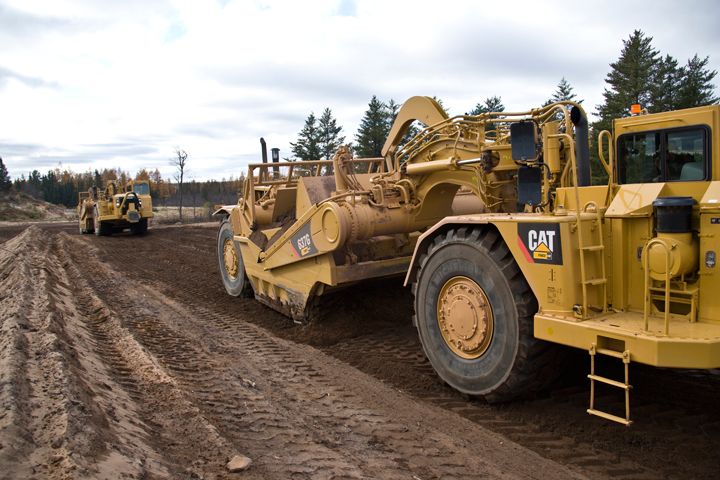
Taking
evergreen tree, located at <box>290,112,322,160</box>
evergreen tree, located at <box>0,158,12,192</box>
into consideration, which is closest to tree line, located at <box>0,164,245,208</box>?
evergreen tree, located at <box>0,158,12,192</box>

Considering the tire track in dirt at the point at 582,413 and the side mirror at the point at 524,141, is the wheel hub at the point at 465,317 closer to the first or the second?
the tire track in dirt at the point at 582,413

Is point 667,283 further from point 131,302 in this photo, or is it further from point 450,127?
point 131,302

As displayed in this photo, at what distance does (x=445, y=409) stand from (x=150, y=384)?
2575 millimetres

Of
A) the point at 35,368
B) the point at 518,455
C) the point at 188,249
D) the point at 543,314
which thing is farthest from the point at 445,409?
the point at 188,249

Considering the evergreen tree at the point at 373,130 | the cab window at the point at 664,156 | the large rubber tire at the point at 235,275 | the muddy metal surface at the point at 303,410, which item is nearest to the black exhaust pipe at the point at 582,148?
the cab window at the point at 664,156

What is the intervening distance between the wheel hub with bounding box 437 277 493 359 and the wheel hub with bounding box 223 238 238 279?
524 cm

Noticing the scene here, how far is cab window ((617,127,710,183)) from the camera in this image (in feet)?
12.2

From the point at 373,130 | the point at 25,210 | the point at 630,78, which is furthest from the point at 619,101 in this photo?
the point at 25,210

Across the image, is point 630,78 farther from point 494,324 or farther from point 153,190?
point 153,190

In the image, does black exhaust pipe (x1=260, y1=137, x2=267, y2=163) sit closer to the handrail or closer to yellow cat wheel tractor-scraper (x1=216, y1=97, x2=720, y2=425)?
yellow cat wheel tractor-scraper (x1=216, y1=97, x2=720, y2=425)

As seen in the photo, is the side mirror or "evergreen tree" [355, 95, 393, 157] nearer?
the side mirror

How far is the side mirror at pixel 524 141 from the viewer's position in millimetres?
4570

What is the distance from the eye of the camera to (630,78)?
80.9 feet

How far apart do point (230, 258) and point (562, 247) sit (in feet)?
21.7
